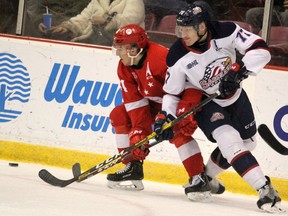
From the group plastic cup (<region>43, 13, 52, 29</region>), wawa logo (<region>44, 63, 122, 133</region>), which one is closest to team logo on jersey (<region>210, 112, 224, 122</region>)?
wawa logo (<region>44, 63, 122, 133</region>)

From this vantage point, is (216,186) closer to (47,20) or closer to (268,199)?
(268,199)

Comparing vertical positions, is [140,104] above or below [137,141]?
above

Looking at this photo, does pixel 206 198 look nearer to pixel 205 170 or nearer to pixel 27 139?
pixel 205 170

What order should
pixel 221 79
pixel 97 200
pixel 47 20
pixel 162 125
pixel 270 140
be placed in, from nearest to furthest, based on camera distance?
pixel 97 200 < pixel 221 79 < pixel 162 125 < pixel 270 140 < pixel 47 20

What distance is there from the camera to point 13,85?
20.7 feet

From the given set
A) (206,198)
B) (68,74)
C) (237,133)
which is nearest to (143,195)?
(206,198)

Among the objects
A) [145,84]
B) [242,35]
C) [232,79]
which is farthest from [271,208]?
[145,84]

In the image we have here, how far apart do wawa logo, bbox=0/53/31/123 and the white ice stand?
28.4 inches

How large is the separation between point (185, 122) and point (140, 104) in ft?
1.23

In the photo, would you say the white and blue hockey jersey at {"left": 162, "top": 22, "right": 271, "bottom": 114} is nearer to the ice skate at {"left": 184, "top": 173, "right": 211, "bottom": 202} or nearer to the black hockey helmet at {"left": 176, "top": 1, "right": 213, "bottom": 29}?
the black hockey helmet at {"left": 176, "top": 1, "right": 213, "bottom": 29}

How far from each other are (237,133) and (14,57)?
89.0 inches

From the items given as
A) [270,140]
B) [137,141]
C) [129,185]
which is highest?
[137,141]

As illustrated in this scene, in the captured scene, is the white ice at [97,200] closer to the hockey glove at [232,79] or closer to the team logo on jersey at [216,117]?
the team logo on jersey at [216,117]

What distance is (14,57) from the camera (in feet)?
20.6
